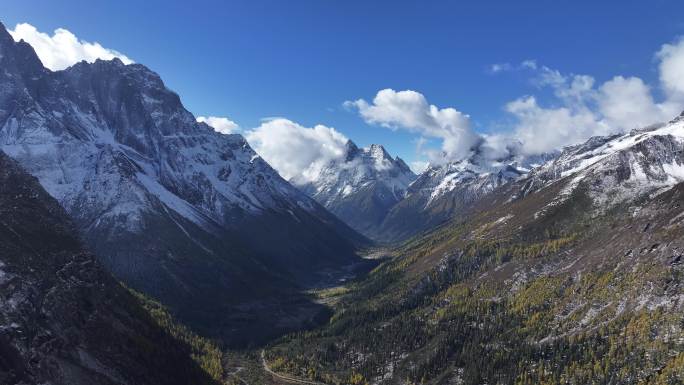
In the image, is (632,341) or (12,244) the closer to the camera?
(12,244)

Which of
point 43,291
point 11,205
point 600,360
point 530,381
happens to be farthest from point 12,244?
point 600,360

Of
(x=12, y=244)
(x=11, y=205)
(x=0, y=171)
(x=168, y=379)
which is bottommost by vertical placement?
(x=168, y=379)

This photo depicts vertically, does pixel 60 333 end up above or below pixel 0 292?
below

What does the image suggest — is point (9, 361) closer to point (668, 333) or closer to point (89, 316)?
point (89, 316)

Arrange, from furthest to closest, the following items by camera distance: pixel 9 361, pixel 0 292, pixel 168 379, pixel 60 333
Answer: pixel 168 379, pixel 60 333, pixel 0 292, pixel 9 361

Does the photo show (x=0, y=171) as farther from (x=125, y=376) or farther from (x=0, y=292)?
(x=125, y=376)

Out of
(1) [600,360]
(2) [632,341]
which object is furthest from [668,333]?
(1) [600,360]

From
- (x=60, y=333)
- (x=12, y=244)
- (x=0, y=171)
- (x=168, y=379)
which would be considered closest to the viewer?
(x=60, y=333)
